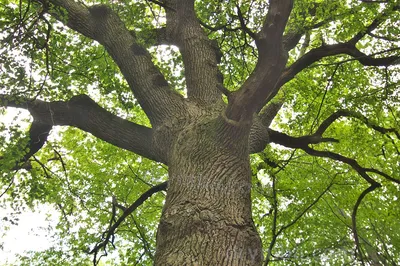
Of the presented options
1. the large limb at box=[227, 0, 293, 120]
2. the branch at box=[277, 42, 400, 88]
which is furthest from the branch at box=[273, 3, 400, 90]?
the large limb at box=[227, 0, 293, 120]

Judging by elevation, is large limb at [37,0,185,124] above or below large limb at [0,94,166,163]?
above

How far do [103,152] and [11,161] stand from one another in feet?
15.7

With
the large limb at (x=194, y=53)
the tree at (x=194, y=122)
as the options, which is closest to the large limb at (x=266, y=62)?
the tree at (x=194, y=122)

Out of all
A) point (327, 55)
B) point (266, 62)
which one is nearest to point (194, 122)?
point (266, 62)

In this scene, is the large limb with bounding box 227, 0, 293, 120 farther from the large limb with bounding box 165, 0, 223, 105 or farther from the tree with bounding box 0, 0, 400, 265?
the large limb with bounding box 165, 0, 223, 105

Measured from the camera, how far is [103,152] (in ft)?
28.7

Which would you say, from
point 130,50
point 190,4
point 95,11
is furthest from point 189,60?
point 95,11

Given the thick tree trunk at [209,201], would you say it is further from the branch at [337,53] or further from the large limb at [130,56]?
the branch at [337,53]

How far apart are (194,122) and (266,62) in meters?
1.15

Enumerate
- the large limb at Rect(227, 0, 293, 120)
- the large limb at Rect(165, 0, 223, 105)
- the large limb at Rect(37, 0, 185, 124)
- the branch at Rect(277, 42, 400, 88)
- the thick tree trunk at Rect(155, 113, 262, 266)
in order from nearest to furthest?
the thick tree trunk at Rect(155, 113, 262, 266), the large limb at Rect(227, 0, 293, 120), the large limb at Rect(37, 0, 185, 124), the large limb at Rect(165, 0, 223, 105), the branch at Rect(277, 42, 400, 88)

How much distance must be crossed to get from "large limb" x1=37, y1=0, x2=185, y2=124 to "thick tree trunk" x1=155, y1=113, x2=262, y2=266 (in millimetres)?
692

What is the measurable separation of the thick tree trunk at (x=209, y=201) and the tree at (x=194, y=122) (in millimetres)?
12

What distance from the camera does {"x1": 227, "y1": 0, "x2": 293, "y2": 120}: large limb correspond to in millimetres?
3123

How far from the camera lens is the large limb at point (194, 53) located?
183 inches
